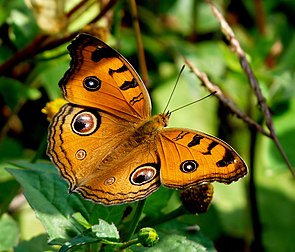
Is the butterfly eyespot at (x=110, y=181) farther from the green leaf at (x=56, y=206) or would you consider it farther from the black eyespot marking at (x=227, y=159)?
the black eyespot marking at (x=227, y=159)

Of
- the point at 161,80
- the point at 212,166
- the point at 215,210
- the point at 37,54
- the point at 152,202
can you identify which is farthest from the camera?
the point at 161,80

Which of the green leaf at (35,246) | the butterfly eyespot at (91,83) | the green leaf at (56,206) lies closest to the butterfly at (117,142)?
the butterfly eyespot at (91,83)

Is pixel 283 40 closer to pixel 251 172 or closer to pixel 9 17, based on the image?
pixel 251 172

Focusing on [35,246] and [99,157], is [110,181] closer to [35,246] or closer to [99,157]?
[99,157]

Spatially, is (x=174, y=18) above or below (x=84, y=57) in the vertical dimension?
above

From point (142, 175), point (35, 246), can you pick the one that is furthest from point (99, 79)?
point (35, 246)

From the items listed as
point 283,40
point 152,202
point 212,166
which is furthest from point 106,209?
point 283,40
